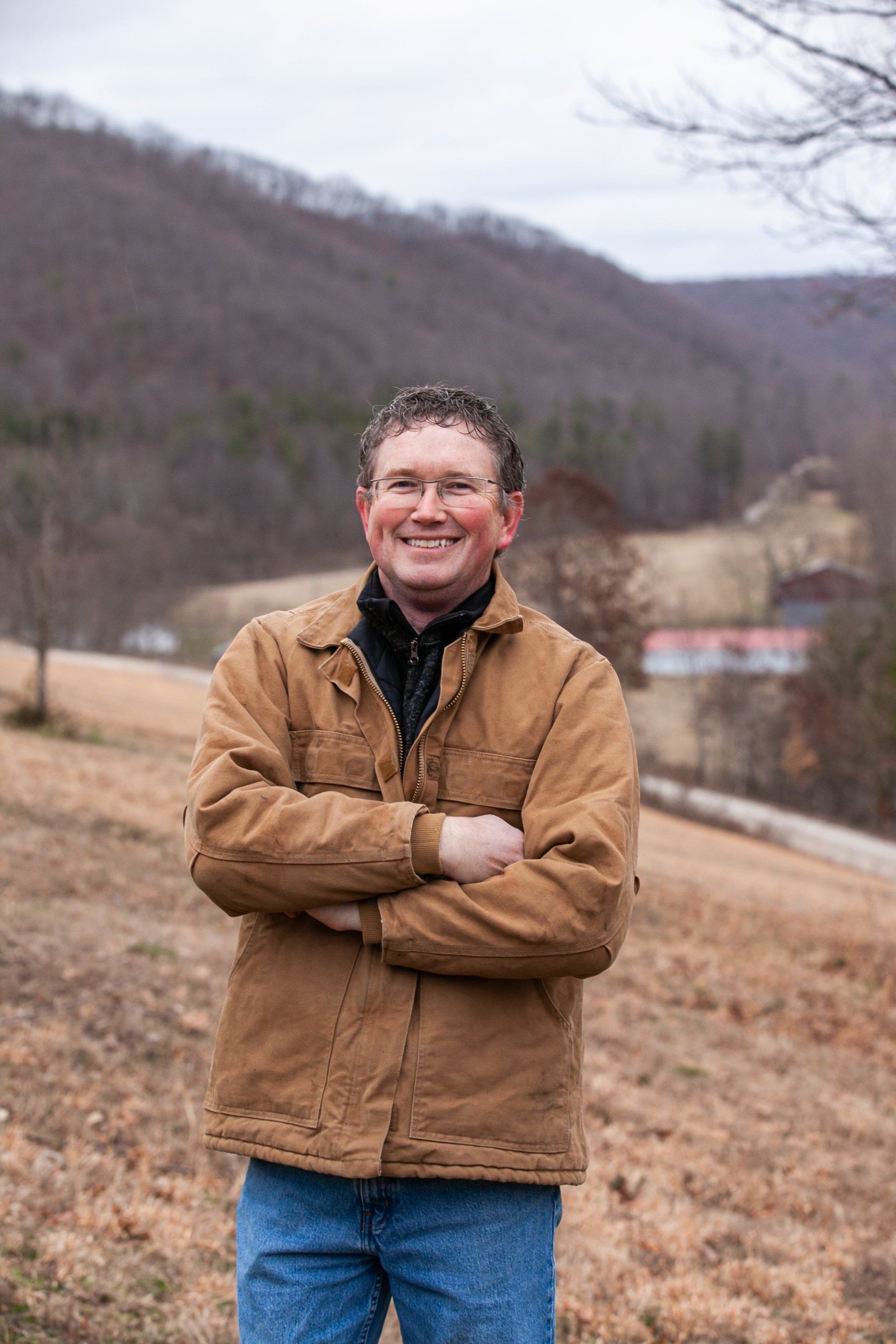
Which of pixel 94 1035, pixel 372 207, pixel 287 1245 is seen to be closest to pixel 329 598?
pixel 287 1245

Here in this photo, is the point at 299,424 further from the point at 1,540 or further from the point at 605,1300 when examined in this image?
the point at 605,1300

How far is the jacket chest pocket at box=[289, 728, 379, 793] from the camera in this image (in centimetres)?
244

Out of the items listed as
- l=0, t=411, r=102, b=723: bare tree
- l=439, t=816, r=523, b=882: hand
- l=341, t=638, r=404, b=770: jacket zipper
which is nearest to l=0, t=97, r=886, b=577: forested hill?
l=0, t=411, r=102, b=723: bare tree

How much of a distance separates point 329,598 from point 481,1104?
1152mm

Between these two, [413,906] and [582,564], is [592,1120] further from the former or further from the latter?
[582,564]

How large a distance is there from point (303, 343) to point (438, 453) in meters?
132

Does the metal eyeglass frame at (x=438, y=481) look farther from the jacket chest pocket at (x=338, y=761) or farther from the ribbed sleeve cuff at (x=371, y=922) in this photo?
the ribbed sleeve cuff at (x=371, y=922)

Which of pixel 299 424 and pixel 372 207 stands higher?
pixel 372 207

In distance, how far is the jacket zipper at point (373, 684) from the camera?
2.43 metres

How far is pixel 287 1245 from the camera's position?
220 cm

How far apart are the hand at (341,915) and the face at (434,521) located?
68cm

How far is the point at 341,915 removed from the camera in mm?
2281

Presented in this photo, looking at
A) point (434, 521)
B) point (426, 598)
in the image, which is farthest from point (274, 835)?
point (434, 521)

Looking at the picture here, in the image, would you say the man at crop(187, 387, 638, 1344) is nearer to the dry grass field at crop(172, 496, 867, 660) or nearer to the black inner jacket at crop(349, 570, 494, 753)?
the black inner jacket at crop(349, 570, 494, 753)
